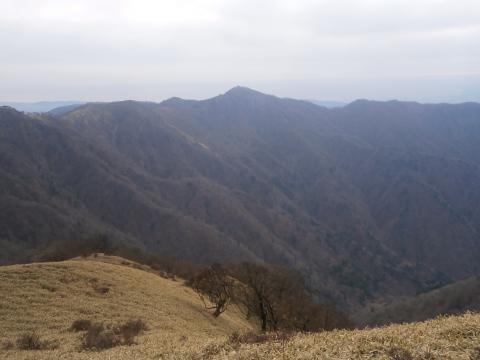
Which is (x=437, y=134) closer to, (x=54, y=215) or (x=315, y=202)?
(x=315, y=202)

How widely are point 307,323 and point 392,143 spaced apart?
161579mm

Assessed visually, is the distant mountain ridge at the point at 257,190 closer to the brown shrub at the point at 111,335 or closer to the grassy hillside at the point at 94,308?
the grassy hillside at the point at 94,308

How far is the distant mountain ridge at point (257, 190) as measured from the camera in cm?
8238

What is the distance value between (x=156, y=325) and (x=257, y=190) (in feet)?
341

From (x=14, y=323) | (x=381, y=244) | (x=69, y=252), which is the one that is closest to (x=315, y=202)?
(x=381, y=244)

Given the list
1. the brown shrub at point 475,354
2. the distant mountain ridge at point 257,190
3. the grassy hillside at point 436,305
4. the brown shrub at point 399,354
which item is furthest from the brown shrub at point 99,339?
the distant mountain ridge at point 257,190

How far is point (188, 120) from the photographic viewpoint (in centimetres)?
16712

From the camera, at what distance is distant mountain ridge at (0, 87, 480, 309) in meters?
82.4

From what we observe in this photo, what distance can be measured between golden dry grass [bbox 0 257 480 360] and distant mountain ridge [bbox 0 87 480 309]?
38.6 m

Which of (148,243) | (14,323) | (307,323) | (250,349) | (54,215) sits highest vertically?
(250,349)

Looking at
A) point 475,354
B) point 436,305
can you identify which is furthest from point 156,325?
point 436,305

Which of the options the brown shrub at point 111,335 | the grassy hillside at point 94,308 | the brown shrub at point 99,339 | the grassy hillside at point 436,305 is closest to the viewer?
the brown shrub at point 99,339

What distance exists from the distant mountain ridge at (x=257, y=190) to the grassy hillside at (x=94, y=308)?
38.1 m

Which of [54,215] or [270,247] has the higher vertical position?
[54,215]
